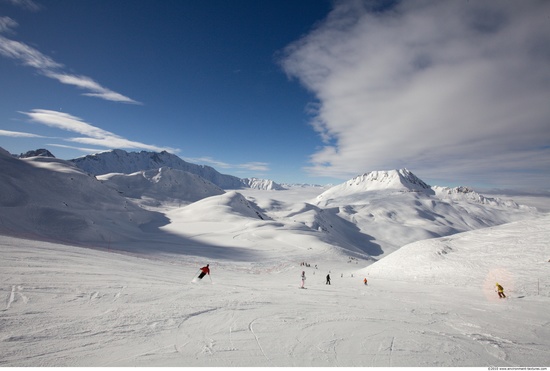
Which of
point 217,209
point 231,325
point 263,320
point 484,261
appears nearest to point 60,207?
point 217,209

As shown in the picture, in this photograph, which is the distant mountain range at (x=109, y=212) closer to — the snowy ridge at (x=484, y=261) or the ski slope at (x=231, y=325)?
the snowy ridge at (x=484, y=261)

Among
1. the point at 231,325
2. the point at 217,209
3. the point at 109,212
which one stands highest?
the point at 217,209

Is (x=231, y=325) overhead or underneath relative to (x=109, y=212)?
underneath

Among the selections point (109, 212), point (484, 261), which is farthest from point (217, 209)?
point (484, 261)

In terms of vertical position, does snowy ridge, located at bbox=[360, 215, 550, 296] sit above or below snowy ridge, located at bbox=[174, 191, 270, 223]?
below

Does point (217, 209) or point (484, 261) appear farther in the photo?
point (217, 209)

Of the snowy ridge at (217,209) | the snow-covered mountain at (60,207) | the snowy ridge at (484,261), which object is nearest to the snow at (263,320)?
the snowy ridge at (484,261)

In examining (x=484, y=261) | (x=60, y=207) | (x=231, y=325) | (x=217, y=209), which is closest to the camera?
(x=231, y=325)

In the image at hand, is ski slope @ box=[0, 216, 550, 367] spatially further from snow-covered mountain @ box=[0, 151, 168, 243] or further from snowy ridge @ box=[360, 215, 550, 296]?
snow-covered mountain @ box=[0, 151, 168, 243]

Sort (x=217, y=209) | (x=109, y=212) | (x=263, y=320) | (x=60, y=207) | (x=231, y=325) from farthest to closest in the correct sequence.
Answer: (x=217, y=209) < (x=109, y=212) < (x=60, y=207) < (x=263, y=320) < (x=231, y=325)

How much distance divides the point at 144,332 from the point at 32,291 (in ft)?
18.4

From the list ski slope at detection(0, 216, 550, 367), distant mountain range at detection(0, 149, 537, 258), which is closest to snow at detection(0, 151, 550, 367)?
ski slope at detection(0, 216, 550, 367)

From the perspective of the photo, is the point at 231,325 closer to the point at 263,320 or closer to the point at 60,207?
the point at 263,320

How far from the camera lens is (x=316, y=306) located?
12.2 m
